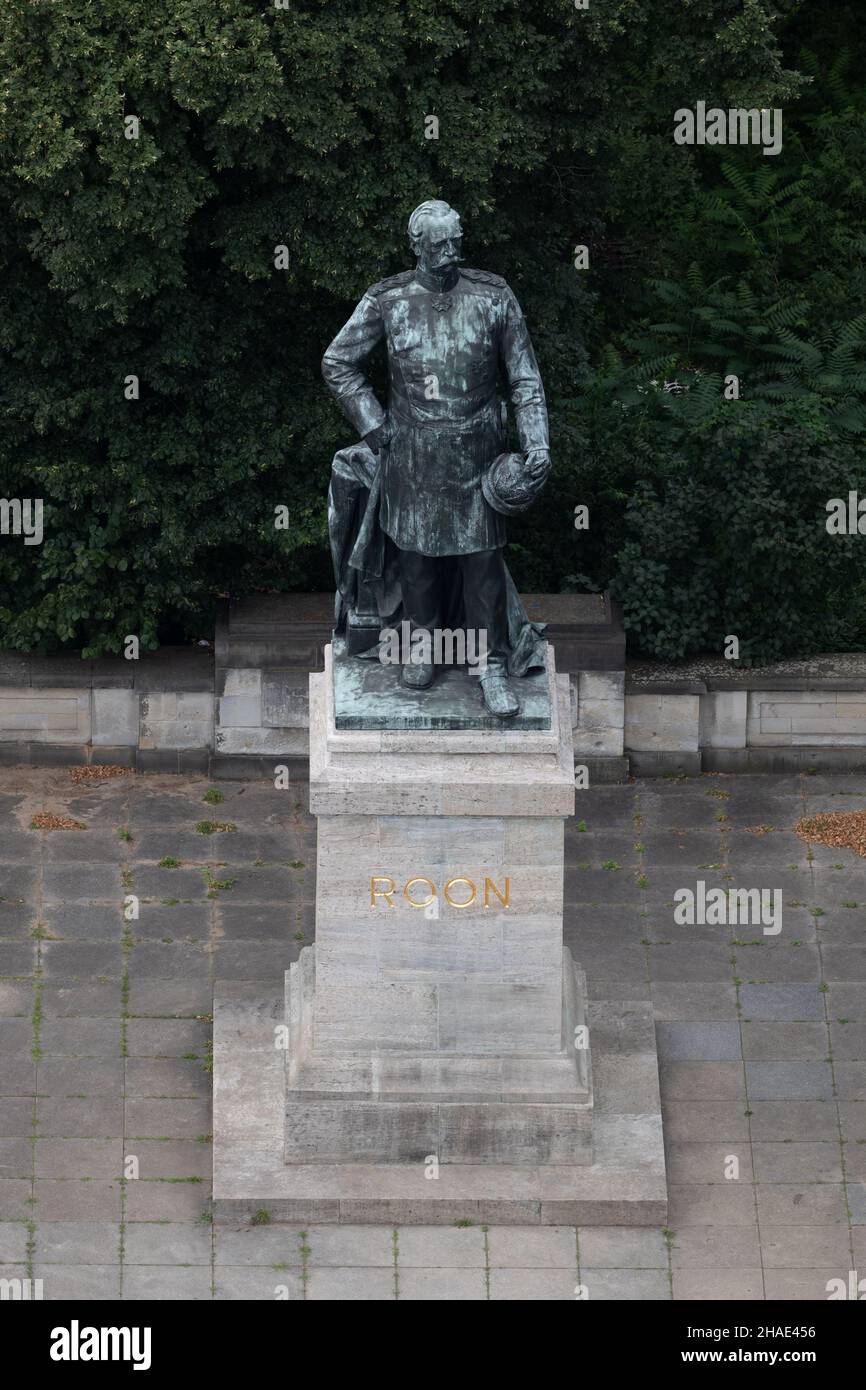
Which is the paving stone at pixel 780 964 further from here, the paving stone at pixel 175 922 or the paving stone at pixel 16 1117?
the paving stone at pixel 16 1117

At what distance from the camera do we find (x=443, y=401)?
18.1m

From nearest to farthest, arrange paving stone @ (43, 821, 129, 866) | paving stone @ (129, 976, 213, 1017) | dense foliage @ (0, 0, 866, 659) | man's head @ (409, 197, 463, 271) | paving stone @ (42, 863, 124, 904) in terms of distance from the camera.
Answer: man's head @ (409, 197, 463, 271) → paving stone @ (129, 976, 213, 1017) → dense foliage @ (0, 0, 866, 659) → paving stone @ (42, 863, 124, 904) → paving stone @ (43, 821, 129, 866)

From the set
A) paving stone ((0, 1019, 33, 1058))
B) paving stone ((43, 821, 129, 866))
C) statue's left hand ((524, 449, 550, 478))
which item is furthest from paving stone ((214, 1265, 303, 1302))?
paving stone ((43, 821, 129, 866))

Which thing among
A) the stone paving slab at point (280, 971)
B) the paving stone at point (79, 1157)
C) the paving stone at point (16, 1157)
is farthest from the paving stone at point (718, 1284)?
the paving stone at point (16, 1157)

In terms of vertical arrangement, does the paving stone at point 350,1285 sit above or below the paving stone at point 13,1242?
below

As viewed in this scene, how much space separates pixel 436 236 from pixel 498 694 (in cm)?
298

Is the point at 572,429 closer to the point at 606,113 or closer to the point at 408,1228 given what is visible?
the point at 606,113

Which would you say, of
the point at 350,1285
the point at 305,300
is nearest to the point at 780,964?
the point at 350,1285

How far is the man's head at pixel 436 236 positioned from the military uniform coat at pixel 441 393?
17 cm

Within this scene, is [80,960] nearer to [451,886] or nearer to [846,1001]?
[451,886]

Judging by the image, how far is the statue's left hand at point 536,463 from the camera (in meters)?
18.0

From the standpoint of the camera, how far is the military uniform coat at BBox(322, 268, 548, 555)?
59.2 feet

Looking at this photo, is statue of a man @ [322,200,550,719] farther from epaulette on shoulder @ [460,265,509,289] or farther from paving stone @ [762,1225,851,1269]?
paving stone @ [762,1225,851,1269]

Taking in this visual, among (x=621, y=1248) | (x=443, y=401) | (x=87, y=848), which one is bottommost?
(x=621, y=1248)
